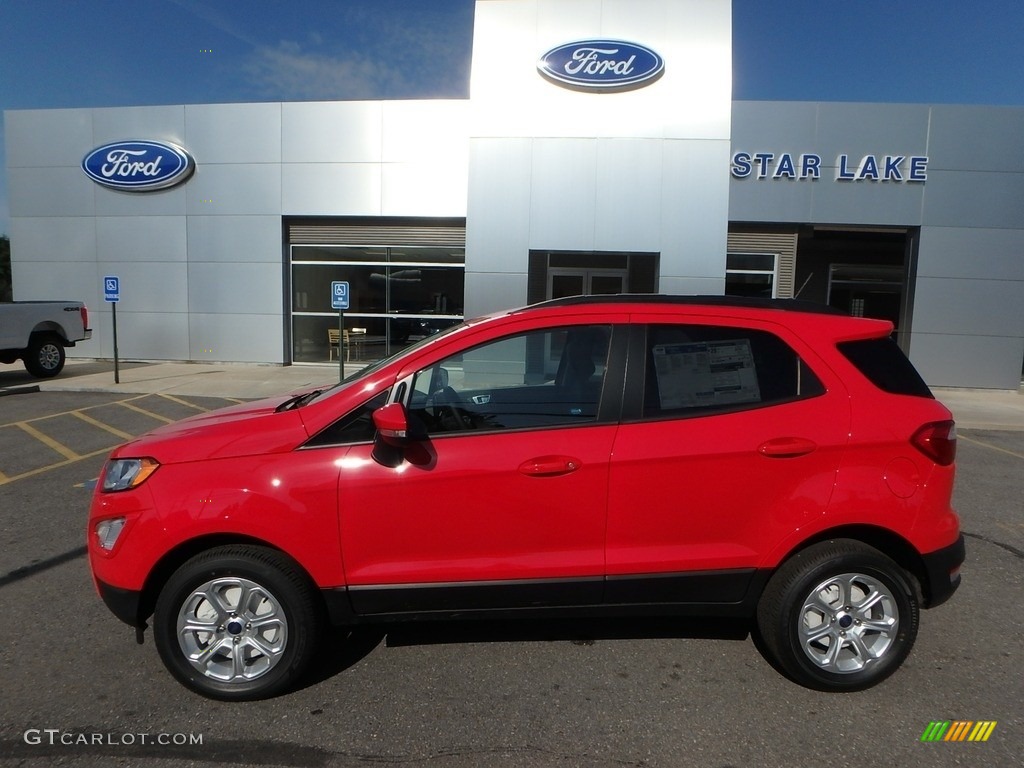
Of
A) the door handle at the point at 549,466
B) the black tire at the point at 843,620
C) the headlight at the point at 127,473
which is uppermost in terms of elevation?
the door handle at the point at 549,466

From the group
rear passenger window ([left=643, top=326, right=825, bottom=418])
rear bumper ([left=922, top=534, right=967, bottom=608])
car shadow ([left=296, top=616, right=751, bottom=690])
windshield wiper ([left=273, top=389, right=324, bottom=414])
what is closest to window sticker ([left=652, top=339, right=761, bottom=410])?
rear passenger window ([left=643, top=326, right=825, bottom=418])

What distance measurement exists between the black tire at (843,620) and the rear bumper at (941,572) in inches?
4.3

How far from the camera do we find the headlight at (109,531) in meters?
2.86

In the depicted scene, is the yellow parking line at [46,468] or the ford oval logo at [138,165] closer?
the yellow parking line at [46,468]

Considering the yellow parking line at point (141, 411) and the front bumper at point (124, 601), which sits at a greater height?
the front bumper at point (124, 601)

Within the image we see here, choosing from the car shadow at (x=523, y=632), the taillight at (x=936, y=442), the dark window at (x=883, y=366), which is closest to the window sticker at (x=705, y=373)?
the dark window at (x=883, y=366)

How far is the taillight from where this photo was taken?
9.63 ft

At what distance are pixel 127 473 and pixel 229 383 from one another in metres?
11.6

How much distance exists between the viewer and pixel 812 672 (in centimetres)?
295

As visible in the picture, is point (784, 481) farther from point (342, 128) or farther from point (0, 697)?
point (342, 128)

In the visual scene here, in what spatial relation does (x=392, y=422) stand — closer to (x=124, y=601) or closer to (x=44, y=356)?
(x=124, y=601)

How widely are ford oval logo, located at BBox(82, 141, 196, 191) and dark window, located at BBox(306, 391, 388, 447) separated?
649 inches

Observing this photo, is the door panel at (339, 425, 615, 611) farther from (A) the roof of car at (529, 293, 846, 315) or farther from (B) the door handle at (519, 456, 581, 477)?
(A) the roof of car at (529, 293, 846, 315)

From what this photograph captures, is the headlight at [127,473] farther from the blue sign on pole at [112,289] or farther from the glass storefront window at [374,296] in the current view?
the glass storefront window at [374,296]
